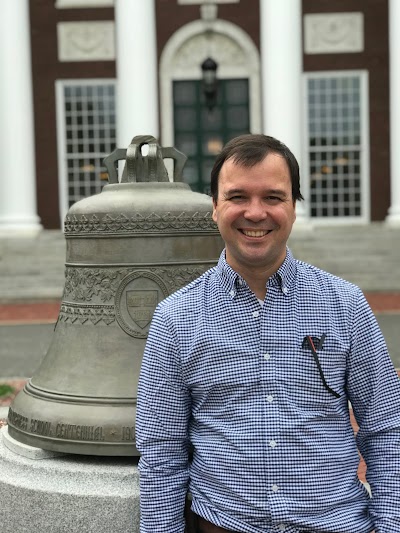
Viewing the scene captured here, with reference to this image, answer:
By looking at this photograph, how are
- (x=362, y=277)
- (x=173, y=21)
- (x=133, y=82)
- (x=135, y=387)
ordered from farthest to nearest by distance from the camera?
(x=173, y=21)
(x=133, y=82)
(x=362, y=277)
(x=135, y=387)

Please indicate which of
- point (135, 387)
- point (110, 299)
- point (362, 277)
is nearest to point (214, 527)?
point (135, 387)

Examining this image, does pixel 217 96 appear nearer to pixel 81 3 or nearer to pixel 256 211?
pixel 81 3

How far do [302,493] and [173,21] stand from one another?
21.1 m

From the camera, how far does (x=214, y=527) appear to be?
2295 millimetres

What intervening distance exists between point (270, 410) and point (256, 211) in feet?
1.68

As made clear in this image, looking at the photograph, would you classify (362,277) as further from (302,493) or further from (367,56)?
(302,493)

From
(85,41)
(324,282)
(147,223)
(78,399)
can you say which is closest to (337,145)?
(85,41)

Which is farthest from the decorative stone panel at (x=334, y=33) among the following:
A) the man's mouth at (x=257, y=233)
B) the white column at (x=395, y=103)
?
the man's mouth at (x=257, y=233)

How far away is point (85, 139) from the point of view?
22750 mm

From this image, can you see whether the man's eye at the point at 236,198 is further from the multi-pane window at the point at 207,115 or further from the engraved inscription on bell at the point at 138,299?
the multi-pane window at the point at 207,115

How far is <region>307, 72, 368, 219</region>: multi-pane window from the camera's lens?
73.9ft

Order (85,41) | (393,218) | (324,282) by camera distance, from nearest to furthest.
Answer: (324,282), (393,218), (85,41)

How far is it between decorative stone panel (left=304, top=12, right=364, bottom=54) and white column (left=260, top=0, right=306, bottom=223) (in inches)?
84.1

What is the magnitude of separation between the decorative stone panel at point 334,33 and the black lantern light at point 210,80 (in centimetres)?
281
